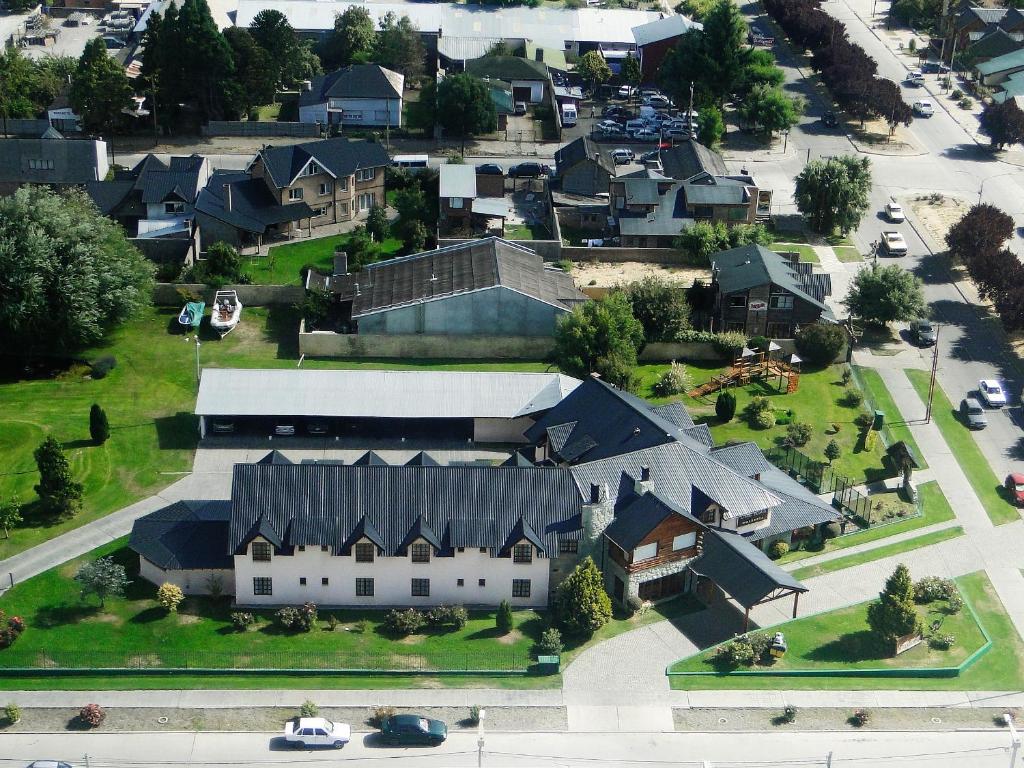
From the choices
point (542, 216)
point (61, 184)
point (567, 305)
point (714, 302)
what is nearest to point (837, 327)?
point (714, 302)

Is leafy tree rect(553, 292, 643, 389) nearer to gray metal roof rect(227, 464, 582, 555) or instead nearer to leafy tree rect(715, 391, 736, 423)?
leafy tree rect(715, 391, 736, 423)

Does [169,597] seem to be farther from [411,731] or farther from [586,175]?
[586,175]

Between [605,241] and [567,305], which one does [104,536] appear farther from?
[605,241]

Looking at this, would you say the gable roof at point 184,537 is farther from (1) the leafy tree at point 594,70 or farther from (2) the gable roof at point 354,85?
(1) the leafy tree at point 594,70

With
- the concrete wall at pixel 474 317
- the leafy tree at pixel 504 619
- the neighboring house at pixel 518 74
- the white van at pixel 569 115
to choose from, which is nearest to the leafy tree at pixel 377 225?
the concrete wall at pixel 474 317

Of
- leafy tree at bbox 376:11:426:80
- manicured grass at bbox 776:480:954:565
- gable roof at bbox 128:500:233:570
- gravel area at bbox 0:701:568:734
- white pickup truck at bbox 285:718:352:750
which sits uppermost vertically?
leafy tree at bbox 376:11:426:80

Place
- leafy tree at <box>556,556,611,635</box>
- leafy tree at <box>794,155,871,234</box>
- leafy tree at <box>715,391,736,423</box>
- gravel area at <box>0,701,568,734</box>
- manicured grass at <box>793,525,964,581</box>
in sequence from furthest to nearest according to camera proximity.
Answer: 1. leafy tree at <box>794,155,871,234</box>
2. leafy tree at <box>715,391,736,423</box>
3. manicured grass at <box>793,525,964,581</box>
4. leafy tree at <box>556,556,611,635</box>
5. gravel area at <box>0,701,568,734</box>

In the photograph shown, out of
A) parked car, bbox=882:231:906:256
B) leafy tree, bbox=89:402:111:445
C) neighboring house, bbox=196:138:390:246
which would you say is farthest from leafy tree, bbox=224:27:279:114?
parked car, bbox=882:231:906:256
